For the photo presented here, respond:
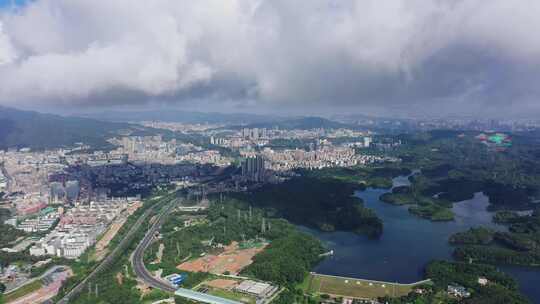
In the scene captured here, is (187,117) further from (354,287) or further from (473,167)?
(354,287)

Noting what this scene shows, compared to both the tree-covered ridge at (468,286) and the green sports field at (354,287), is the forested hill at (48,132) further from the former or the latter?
the tree-covered ridge at (468,286)

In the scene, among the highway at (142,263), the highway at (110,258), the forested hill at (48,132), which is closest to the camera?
the highway at (110,258)

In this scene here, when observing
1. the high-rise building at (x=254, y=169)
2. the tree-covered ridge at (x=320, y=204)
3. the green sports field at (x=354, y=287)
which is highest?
the high-rise building at (x=254, y=169)

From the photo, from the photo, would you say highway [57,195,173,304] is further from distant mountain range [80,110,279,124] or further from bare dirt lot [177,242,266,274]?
distant mountain range [80,110,279,124]

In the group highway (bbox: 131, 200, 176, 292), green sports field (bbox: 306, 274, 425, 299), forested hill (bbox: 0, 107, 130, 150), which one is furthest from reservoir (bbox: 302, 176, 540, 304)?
forested hill (bbox: 0, 107, 130, 150)

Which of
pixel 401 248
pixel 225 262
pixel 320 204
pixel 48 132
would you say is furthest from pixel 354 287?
pixel 48 132

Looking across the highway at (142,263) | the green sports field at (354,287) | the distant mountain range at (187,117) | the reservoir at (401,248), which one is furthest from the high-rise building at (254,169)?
the distant mountain range at (187,117)
